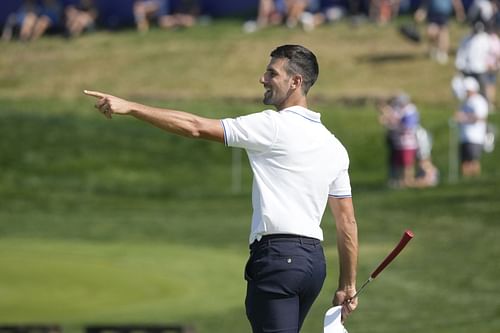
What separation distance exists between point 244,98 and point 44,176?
552 cm

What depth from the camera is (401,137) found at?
24375 millimetres

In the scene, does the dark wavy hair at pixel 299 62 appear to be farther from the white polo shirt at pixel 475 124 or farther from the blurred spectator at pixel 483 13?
the blurred spectator at pixel 483 13

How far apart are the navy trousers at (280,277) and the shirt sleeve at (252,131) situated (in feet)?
1.55

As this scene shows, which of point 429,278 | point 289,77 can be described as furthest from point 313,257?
point 429,278

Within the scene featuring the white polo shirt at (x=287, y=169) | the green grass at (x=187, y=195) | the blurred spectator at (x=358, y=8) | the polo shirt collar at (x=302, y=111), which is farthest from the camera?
the blurred spectator at (x=358, y=8)

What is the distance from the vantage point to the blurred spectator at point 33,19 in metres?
39.6

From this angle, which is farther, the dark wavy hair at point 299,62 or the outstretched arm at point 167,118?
the dark wavy hair at point 299,62

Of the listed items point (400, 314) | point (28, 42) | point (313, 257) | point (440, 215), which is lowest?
point (28, 42)

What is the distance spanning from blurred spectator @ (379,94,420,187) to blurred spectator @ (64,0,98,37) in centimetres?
1658

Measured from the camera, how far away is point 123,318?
15.9 m

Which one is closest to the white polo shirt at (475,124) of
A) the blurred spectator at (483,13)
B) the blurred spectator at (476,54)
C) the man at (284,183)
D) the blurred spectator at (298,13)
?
the blurred spectator at (476,54)

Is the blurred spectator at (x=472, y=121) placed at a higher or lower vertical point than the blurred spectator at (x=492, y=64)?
higher

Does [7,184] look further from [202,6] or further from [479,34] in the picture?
[202,6]

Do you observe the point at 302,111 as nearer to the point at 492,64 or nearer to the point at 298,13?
the point at 492,64
